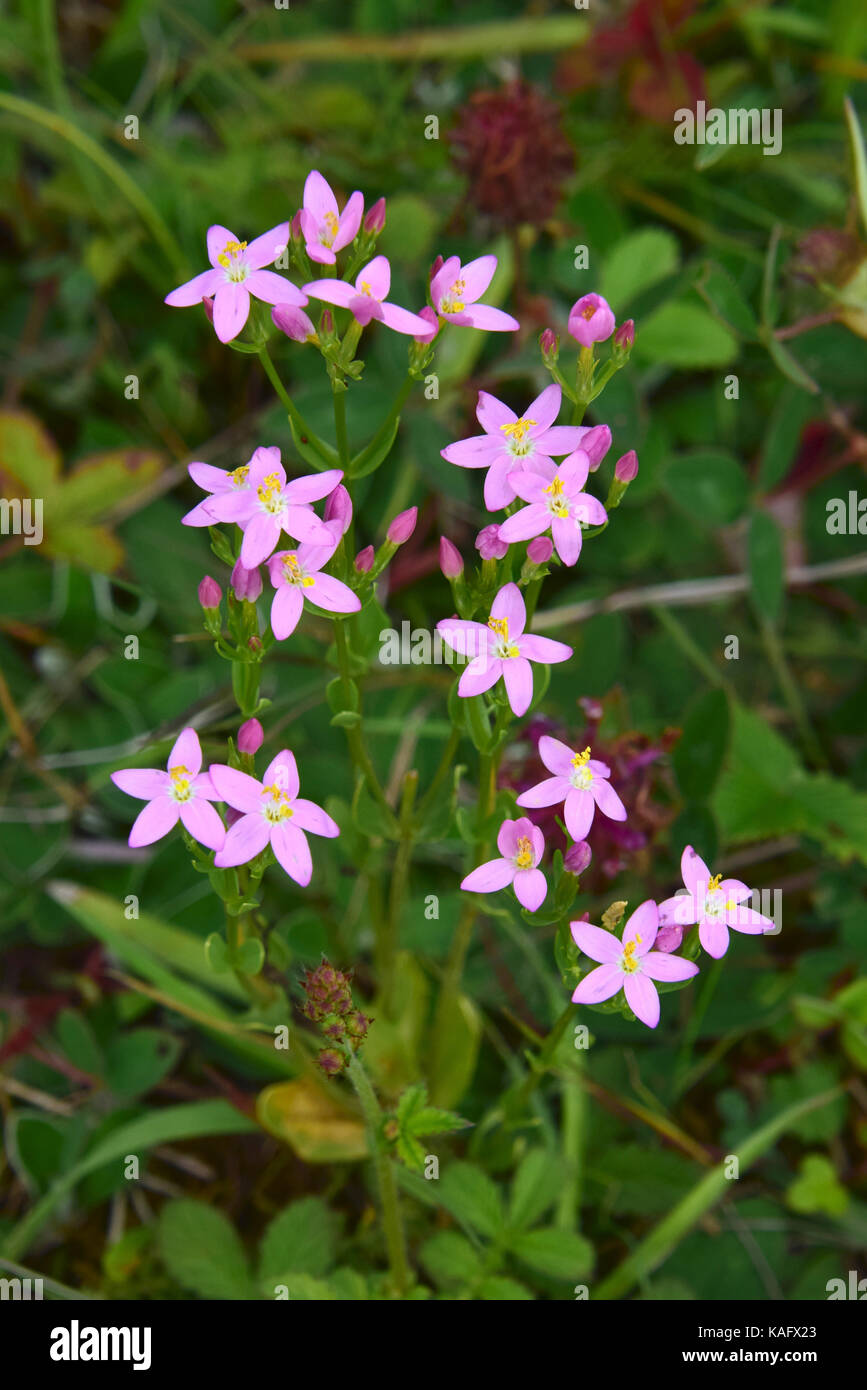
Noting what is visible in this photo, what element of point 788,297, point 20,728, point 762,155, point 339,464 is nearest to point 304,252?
point 339,464

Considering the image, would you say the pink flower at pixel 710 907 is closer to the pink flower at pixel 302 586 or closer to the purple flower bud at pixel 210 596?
the pink flower at pixel 302 586

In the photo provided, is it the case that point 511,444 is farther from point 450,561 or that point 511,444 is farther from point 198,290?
point 198,290

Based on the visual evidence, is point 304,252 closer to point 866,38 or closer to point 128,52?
point 128,52

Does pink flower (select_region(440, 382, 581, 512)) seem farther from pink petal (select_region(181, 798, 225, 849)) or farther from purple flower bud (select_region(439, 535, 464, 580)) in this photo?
pink petal (select_region(181, 798, 225, 849))

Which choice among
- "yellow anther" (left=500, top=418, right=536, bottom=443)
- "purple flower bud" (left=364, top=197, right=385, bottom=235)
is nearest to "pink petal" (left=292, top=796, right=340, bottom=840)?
"yellow anther" (left=500, top=418, right=536, bottom=443)

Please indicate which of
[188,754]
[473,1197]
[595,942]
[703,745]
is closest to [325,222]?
[188,754]
